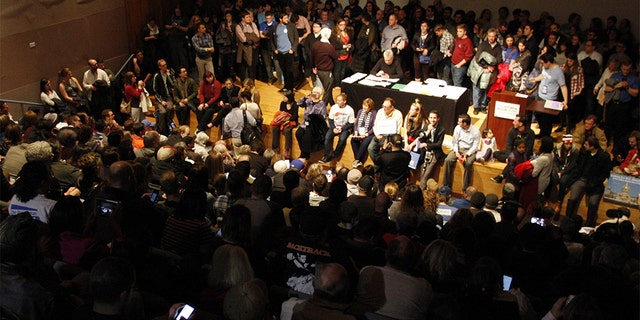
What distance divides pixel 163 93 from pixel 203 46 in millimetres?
1460

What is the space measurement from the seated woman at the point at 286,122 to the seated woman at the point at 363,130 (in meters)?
1.11

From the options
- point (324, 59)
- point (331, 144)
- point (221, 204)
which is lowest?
point (331, 144)

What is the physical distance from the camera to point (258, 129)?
1015 cm

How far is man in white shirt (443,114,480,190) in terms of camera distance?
8.95 meters

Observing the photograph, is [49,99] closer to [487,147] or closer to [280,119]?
[280,119]

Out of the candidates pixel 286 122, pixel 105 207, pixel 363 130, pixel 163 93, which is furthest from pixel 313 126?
pixel 105 207

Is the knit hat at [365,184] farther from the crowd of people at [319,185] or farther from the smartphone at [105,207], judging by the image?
the smartphone at [105,207]

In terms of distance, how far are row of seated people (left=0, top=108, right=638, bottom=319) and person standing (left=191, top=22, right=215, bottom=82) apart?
5736mm

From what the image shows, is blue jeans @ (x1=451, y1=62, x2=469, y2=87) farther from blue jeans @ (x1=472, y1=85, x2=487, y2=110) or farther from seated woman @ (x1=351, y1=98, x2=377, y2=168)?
seated woman @ (x1=351, y1=98, x2=377, y2=168)

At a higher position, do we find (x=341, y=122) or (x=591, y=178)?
(x=341, y=122)

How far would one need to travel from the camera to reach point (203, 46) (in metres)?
Answer: 11.8

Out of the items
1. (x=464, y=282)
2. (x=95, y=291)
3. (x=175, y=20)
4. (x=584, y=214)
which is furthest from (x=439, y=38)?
(x=95, y=291)

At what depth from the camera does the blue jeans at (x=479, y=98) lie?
35.6ft

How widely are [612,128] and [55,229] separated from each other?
8393 mm
